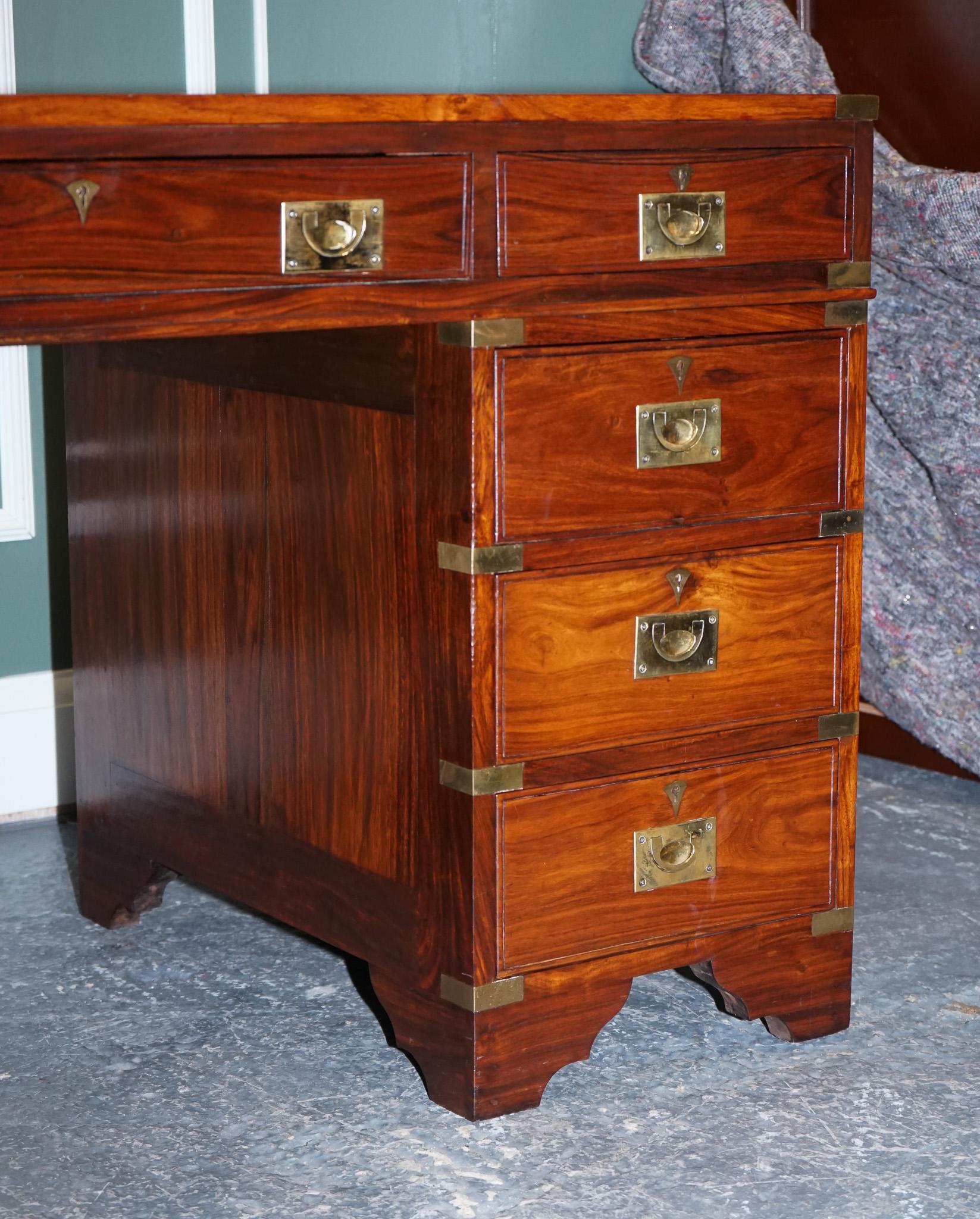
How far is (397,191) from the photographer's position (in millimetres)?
1330

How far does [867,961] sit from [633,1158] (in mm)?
483

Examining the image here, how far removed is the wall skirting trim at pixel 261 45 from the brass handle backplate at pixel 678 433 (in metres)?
0.88

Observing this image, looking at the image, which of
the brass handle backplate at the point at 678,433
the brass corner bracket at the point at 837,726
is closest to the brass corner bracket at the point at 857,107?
the brass handle backplate at the point at 678,433

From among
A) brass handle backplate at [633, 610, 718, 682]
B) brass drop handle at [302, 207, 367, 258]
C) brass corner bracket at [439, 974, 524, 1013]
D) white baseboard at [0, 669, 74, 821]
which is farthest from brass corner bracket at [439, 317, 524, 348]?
white baseboard at [0, 669, 74, 821]

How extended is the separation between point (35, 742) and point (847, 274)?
3.77ft

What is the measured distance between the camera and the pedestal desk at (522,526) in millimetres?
1332

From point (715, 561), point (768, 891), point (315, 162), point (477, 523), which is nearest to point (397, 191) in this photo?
point (315, 162)

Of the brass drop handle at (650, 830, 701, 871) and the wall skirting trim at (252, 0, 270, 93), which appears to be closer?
the brass drop handle at (650, 830, 701, 871)

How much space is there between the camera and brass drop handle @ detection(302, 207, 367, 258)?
1292 mm

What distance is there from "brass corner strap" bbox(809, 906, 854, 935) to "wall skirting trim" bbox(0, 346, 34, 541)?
3.46 feet

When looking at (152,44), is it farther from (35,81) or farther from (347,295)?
(347,295)

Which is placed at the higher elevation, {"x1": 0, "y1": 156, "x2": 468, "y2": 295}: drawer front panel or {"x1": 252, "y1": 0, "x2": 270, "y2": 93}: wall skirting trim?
{"x1": 252, "y1": 0, "x2": 270, "y2": 93}: wall skirting trim

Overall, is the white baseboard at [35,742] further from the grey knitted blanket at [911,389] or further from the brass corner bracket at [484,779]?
the grey knitted blanket at [911,389]

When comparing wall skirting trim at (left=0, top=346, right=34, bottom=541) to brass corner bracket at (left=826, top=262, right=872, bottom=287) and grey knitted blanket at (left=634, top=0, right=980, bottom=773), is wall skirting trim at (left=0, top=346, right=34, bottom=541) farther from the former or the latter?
brass corner bracket at (left=826, top=262, right=872, bottom=287)
